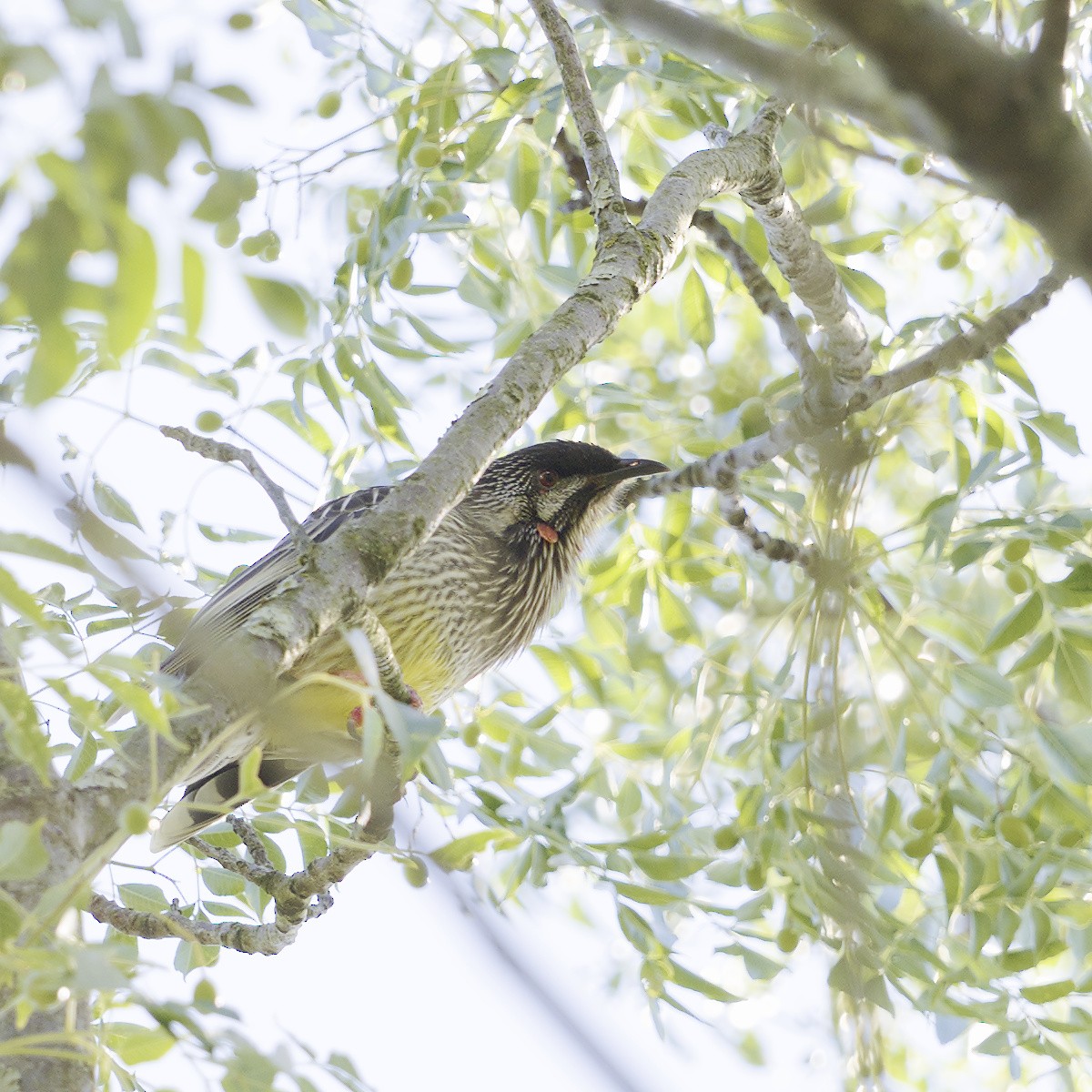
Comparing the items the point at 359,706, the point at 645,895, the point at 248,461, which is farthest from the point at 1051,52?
the point at 359,706

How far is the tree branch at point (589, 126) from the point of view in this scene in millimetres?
2543

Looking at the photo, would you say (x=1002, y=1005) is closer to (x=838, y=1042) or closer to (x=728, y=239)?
(x=838, y=1042)

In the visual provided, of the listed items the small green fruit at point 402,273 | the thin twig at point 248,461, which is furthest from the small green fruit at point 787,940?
the small green fruit at point 402,273

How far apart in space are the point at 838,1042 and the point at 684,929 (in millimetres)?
2194

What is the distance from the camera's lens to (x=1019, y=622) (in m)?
2.67

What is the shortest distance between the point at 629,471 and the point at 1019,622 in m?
1.67

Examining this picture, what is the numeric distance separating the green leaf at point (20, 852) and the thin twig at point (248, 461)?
21.9 inches

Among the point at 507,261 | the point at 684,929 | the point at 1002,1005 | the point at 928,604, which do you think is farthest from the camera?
the point at 684,929

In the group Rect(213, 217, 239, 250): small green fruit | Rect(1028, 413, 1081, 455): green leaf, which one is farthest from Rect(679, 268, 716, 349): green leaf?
Rect(213, 217, 239, 250): small green fruit

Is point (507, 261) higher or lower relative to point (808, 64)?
higher

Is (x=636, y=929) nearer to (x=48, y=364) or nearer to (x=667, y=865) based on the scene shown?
(x=667, y=865)

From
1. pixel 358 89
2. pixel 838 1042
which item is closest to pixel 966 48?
pixel 838 1042

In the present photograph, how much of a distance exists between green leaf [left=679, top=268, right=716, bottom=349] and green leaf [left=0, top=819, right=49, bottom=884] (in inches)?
100

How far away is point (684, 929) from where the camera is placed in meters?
4.02
